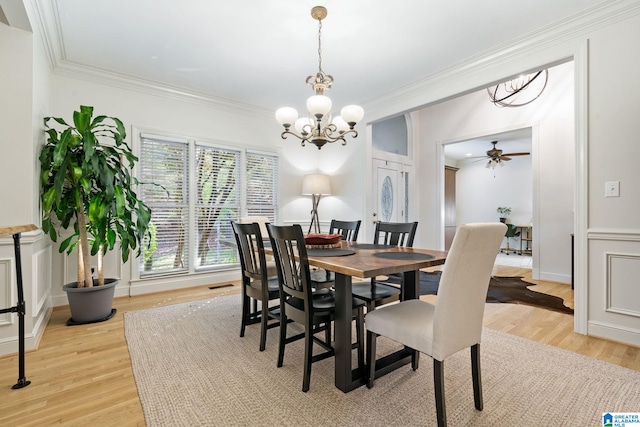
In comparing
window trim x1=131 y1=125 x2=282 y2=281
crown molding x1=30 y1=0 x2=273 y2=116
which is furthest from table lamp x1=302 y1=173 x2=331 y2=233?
crown molding x1=30 y1=0 x2=273 y2=116

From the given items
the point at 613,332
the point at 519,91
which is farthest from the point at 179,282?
the point at 519,91

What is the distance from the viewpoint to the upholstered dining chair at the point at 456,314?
134 centimetres

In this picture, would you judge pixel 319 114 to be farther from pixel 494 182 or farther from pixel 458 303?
pixel 494 182

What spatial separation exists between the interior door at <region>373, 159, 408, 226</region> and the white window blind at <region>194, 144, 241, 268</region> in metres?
2.26

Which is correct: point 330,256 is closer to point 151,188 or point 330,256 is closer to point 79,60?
point 151,188

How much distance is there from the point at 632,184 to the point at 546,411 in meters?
1.91

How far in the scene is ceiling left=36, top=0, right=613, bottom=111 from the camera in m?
2.43

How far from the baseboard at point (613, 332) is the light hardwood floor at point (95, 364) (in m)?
0.07

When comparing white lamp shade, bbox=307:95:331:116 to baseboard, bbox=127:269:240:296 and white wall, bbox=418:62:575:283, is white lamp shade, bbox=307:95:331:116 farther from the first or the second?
white wall, bbox=418:62:575:283

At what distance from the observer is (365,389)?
1.75 m

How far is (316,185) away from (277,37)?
230 centimetres

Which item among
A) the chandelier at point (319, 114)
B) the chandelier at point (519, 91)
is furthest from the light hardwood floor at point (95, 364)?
the chandelier at point (519, 91)

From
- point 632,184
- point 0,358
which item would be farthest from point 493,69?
point 0,358

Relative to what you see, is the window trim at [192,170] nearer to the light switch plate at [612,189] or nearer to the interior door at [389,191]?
the interior door at [389,191]
